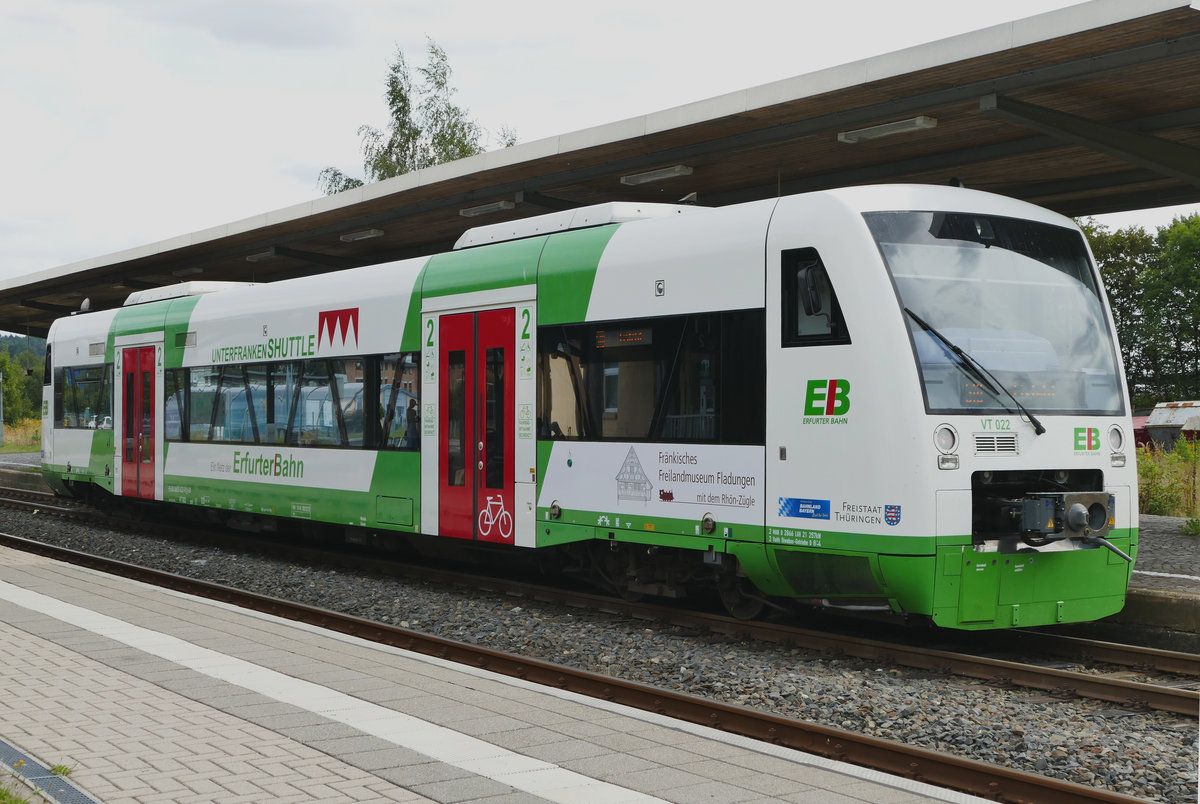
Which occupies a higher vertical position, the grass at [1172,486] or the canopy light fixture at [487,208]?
the canopy light fixture at [487,208]

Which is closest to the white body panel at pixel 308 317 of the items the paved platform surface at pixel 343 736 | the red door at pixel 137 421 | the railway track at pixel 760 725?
the red door at pixel 137 421

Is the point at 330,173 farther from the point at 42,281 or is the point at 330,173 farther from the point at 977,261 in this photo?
the point at 977,261

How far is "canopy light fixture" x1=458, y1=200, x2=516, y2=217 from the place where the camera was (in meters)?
16.8

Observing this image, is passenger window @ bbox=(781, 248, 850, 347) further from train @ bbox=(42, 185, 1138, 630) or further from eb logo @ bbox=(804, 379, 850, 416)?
eb logo @ bbox=(804, 379, 850, 416)

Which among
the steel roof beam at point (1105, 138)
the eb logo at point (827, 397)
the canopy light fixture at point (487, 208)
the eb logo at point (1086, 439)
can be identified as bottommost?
the eb logo at point (1086, 439)

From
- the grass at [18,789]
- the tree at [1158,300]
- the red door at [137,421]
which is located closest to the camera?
the grass at [18,789]

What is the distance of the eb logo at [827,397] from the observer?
8203 millimetres

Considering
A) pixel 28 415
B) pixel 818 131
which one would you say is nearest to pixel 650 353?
pixel 818 131

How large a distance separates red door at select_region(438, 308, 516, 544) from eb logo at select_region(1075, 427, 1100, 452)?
198 inches

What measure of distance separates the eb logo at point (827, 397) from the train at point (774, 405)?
0.02 meters

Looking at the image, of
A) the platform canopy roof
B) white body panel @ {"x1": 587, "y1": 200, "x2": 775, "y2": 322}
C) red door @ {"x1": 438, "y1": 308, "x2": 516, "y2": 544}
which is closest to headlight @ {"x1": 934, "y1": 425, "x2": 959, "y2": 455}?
white body panel @ {"x1": 587, "y1": 200, "x2": 775, "y2": 322}

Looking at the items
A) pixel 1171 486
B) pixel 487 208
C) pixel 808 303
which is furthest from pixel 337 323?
pixel 1171 486

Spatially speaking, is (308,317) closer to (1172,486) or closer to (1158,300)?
(1172,486)

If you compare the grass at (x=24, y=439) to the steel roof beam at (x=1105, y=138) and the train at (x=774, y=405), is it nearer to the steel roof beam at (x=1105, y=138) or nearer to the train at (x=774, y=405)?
the train at (x=774, y=405)
